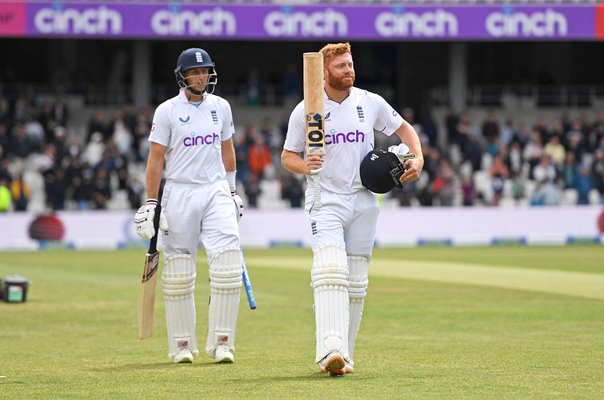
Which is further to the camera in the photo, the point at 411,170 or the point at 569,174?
the point at 569,174

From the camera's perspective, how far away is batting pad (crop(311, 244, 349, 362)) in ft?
25.5

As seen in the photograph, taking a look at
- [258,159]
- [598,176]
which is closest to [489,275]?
[258,159]

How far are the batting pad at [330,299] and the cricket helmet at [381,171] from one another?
430 millimetres

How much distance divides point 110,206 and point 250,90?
6.74 meters

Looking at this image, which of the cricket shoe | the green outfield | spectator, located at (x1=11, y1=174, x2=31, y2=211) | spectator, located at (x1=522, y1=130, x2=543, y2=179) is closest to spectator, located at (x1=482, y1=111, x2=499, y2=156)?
spectator, located at (x1=522, y1=130, x2=543, y2=179)

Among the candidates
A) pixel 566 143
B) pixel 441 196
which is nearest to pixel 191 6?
pixel 441 196

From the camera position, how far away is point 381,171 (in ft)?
26.2

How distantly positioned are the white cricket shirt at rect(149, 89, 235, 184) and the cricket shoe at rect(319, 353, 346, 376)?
6.17 ft

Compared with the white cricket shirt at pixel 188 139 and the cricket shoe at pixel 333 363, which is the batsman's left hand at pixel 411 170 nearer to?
the cricket shoe at pixel 333 363

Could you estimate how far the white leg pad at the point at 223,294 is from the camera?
8.93 metres

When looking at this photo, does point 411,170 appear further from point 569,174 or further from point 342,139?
point 569,174

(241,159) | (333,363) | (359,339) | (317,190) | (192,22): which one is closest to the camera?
(333,363)

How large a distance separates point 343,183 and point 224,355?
4.99 ft

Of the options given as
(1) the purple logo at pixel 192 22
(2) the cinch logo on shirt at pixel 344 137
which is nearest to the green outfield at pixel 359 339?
(2) the cinch logo on shirt at pixel 344 137
